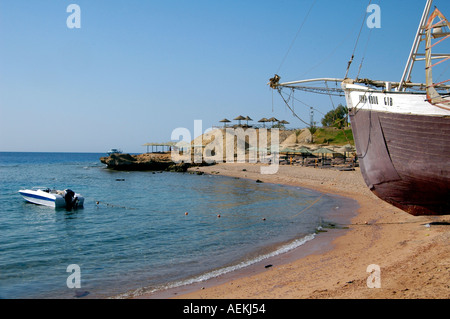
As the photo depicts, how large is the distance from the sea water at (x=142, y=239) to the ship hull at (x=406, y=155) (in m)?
4.32

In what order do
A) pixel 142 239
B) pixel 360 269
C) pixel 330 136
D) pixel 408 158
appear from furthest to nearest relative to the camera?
pixel 330 136 < pixel 142 239 < pixel 408 158 < pixel 360 269

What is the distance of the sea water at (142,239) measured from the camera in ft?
35.2

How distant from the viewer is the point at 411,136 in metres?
12.2

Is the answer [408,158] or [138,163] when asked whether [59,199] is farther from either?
[138,163]

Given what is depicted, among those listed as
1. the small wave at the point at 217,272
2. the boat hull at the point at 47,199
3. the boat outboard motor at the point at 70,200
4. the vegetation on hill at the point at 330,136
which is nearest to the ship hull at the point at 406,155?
the small wave at the point at 217,272

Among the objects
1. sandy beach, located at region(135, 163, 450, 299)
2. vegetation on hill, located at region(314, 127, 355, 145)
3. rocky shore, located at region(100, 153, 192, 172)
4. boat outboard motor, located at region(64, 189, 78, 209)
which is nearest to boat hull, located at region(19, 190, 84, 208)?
boat outboard motor, located at region(64, 189, 78, 209)

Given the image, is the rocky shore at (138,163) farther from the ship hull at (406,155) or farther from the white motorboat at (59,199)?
the ship hull at (406,155)

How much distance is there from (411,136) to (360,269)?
575 cm

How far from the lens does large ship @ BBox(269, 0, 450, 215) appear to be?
11.6 m

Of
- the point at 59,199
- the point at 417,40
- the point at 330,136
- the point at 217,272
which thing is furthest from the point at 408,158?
the point at 330,136

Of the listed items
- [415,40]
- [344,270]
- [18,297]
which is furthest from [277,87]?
[18,297]

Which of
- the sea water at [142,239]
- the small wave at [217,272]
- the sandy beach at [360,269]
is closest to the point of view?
the sandy beach at [360,269]

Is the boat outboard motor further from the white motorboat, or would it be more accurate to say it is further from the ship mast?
the ship mast
